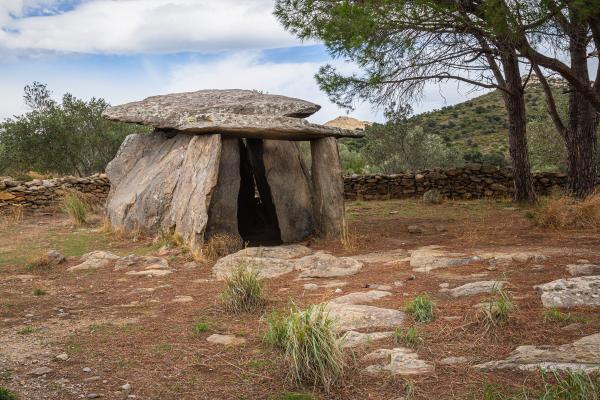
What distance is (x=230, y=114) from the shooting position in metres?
9.88

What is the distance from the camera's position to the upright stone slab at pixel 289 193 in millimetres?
10688

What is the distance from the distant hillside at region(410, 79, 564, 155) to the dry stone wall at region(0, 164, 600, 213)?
437 inches

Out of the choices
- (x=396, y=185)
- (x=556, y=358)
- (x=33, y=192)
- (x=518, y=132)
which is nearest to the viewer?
(x=556, y=358)

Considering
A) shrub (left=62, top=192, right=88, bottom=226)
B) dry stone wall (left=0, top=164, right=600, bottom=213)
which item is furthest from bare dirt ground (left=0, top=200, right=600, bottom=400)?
dry stone wall (left=0, top=164, right=600, bottom=213)

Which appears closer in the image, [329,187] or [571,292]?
[571,292]

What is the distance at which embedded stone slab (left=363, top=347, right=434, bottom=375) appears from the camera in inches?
169

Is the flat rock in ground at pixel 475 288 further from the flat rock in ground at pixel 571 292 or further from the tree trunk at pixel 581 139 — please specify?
the tree trunk at pixel 581 139

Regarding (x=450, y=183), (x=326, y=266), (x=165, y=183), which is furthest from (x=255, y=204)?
(x=326, y=266)

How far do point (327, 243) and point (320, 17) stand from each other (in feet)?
13.4

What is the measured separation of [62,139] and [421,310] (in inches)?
679

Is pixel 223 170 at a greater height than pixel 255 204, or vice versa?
pixel 223 170

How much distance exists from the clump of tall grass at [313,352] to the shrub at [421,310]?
3.99 feet

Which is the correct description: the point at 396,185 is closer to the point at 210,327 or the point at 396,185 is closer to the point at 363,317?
the point at 363,317

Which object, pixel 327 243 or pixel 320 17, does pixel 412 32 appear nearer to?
pixel 320 17
